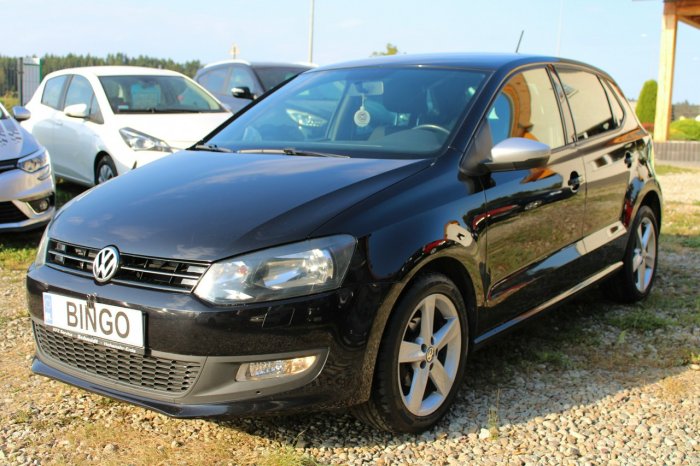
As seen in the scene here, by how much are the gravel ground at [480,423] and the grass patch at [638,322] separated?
25cm

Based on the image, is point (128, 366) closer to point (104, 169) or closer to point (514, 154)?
point (514, 154)

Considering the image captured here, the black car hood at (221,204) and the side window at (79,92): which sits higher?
the side window at (79,92)

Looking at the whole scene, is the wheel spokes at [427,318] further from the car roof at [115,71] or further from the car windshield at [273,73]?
the car windshield at [273,73]

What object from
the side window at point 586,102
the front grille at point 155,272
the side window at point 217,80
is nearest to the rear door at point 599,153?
the side window at point 586,102

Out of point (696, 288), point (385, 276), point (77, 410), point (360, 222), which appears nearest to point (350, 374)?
point (385, 276)

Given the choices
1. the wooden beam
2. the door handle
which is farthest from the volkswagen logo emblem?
the wooden beam

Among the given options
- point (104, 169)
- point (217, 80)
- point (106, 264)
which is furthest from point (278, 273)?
point (217, 80)

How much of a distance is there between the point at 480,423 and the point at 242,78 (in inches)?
353

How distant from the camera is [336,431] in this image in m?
3.14

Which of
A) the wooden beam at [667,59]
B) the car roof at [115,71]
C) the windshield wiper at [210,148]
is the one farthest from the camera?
the wooden beam at [667,59]

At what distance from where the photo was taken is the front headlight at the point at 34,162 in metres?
6.30

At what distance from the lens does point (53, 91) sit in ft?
31.0

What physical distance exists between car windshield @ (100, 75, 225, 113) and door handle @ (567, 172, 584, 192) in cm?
551

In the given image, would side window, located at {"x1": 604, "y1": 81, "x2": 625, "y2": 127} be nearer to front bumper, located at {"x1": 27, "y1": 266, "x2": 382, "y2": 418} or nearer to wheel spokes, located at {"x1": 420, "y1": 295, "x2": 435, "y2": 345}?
wheel spokes, located at {"x1": 420, "y1": 295, "x2": 435, "y2": 345}
